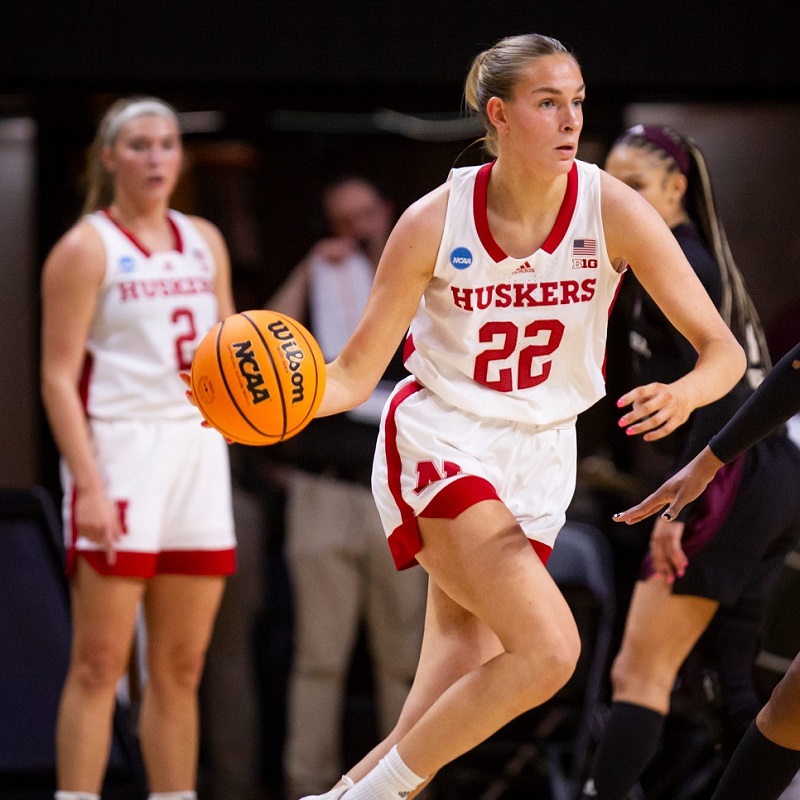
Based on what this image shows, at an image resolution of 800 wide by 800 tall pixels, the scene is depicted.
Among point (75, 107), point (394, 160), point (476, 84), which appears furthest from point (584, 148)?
point (476, 84)

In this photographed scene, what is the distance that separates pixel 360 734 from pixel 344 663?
22.1 inches

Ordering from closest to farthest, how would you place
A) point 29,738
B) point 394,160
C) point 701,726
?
1. point 29,738
2. point 701,726
3. point 394,160

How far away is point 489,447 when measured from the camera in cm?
284

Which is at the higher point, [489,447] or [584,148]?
[584,148]

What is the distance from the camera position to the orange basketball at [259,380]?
2.74m

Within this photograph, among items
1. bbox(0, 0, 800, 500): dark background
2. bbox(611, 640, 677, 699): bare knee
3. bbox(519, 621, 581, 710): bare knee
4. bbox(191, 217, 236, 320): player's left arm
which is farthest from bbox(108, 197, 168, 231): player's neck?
bbox(519, 621, 581, 710): bare knee

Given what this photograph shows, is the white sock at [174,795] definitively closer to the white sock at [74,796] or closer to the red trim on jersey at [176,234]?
the white sock at [74,796]

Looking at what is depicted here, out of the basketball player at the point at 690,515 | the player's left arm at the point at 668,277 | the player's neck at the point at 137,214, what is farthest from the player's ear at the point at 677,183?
the player's neck at the point at 137,214

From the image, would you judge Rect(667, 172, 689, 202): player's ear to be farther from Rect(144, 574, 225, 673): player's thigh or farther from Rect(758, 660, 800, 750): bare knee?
Rect(144, 574, 225, 673): player's thigh

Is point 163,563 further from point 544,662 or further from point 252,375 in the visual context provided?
point 544,662

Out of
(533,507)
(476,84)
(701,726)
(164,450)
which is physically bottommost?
(701,726)

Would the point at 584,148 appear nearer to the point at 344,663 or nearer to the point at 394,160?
the point at 394,160

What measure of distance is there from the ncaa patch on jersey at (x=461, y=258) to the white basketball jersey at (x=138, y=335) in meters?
1.25

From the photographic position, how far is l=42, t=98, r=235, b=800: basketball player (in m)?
3.71
